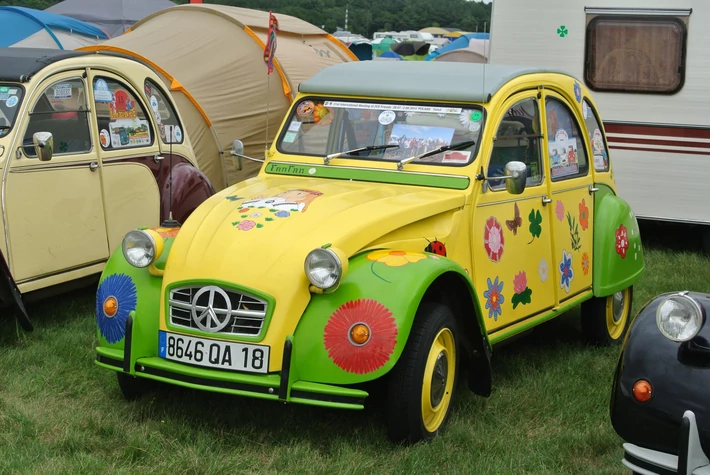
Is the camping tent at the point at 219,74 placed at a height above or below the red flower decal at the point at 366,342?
above

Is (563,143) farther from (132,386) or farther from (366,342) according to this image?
(132,386)

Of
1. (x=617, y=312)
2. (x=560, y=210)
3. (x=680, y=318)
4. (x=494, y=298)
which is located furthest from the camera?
(x=617, y=312)

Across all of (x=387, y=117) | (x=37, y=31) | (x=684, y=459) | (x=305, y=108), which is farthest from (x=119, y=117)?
(x=37, y=31)

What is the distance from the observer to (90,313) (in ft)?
21.6

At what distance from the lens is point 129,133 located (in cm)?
695

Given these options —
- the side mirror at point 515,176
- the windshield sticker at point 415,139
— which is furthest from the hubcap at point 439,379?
the windshield sticker at point 415,139

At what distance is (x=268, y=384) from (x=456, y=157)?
179 centimetres

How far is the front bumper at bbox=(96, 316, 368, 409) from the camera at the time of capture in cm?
390

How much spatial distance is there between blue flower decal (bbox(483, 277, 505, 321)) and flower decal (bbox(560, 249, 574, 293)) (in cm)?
74

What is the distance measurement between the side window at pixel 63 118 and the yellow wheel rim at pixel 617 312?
3828 mm

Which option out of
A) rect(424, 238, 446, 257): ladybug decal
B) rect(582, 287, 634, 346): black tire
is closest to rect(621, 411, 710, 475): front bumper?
rect(424, 238, 446, 257): ladybug decal

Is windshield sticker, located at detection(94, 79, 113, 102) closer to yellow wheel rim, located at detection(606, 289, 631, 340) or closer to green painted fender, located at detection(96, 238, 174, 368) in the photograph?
green painted fender, located at detection(96, 238, 174, 368)

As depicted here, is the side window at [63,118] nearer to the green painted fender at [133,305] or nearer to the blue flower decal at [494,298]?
the green painted fender at [133,305]

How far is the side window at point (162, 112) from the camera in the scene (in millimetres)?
7297
